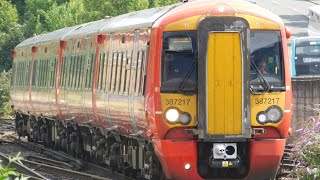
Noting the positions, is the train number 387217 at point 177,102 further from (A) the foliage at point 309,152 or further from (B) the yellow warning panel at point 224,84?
(A) the foliage at point 309,152

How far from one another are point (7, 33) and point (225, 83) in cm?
5485

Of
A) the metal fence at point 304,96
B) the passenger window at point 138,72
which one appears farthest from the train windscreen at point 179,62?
the metal fence at point 304,96

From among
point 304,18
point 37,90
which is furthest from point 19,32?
point 37,90

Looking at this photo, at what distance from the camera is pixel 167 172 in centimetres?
1531

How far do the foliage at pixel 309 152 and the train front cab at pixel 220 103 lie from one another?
741mm

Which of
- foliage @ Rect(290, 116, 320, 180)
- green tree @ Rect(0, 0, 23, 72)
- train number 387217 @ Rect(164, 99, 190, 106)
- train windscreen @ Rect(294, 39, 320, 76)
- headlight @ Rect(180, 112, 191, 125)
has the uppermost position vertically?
green tree @ Rect(0, 0, 23, 72)

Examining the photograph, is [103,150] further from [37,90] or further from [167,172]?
[37,90]

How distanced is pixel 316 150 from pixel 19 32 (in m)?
55.0

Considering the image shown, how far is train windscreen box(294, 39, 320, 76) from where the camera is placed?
38156 millimetres

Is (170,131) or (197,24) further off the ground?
(197,24)

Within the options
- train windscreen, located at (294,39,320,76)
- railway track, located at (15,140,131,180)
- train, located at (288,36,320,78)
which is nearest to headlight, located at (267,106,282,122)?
railway track, located at (15,140,131,180)

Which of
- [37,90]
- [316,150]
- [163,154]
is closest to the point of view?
[316,150]

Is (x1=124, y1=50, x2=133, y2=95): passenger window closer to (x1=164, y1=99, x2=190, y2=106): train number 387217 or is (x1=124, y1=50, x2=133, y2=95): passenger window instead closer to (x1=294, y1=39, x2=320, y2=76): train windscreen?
(x1=164, y1=99, x2=190, y2=106): train number 387217

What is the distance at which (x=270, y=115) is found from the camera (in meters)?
15.3
